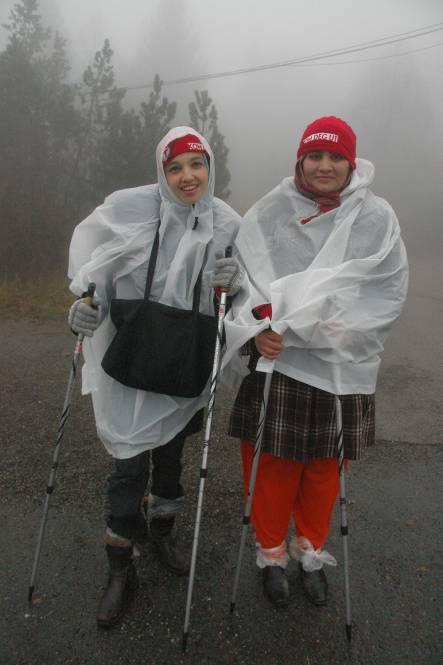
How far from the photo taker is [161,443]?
2.21 meters

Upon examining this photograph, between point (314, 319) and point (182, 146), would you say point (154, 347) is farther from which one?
point (182, 146)

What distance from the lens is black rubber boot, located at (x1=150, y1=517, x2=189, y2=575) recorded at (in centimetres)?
235

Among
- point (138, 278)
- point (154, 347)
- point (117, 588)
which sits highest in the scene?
point (138, 278)

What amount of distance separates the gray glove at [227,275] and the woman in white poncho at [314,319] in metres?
0.08

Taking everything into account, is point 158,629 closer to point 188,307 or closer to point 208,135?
point 188,307

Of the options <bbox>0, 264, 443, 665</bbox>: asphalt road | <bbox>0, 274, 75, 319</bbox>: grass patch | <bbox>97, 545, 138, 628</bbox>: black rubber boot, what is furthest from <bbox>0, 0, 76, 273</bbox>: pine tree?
<bbox>97, 545, 138, 628</bbox>: black rubber boot

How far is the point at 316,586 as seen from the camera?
221 centimetres

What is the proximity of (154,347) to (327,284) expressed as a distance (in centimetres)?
75

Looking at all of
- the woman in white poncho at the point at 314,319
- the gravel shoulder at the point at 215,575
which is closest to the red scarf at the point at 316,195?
the woman in white poncho at the point at 314,319

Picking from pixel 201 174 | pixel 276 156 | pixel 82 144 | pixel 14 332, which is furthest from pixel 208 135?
pixel 276 156

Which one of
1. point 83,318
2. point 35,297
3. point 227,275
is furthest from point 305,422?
point 35,297

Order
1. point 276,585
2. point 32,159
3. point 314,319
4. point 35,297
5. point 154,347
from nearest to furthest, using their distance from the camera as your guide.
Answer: point 314,319, point 154,347, point 276,585, point 35,297, point 32,159

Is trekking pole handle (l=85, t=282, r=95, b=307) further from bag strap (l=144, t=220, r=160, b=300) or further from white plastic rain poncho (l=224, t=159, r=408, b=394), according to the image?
white plastic rain poncho (l=224, t=159, r=408, b=394)

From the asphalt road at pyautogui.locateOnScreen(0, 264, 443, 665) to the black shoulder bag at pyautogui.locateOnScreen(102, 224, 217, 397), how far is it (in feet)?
3.16
